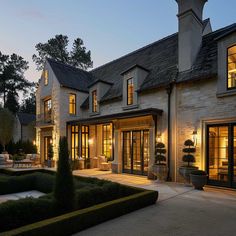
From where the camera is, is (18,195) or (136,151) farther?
(136,151)

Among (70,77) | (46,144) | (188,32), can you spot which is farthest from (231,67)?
(46,144)

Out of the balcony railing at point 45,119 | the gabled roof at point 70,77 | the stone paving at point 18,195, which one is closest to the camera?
the stone paving at point 18,195

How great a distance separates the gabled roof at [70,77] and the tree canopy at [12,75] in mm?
24240

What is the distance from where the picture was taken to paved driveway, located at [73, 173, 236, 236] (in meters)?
A: 4.75

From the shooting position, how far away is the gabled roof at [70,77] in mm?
16658

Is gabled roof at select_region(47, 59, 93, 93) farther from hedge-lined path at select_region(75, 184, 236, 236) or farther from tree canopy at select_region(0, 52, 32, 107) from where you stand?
tree canopy at select_region(0, 52, 32, 107)

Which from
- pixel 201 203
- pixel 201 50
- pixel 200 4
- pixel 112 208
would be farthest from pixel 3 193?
pixel 200 4

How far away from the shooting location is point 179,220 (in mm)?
5402

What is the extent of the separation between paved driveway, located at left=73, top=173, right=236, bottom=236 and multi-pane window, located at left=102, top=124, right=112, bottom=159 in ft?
25.7

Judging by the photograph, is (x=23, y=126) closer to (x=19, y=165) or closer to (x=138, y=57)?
(x=19, y=165)

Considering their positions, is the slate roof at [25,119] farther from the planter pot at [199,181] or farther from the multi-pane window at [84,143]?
the planter pot at [199,181]

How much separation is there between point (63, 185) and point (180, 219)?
2.98 metres

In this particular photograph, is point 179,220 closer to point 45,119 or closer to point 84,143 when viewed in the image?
point 84,143

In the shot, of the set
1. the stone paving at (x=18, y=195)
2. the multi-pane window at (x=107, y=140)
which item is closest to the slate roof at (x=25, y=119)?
the multi-pane window at (x=107, y=140)
